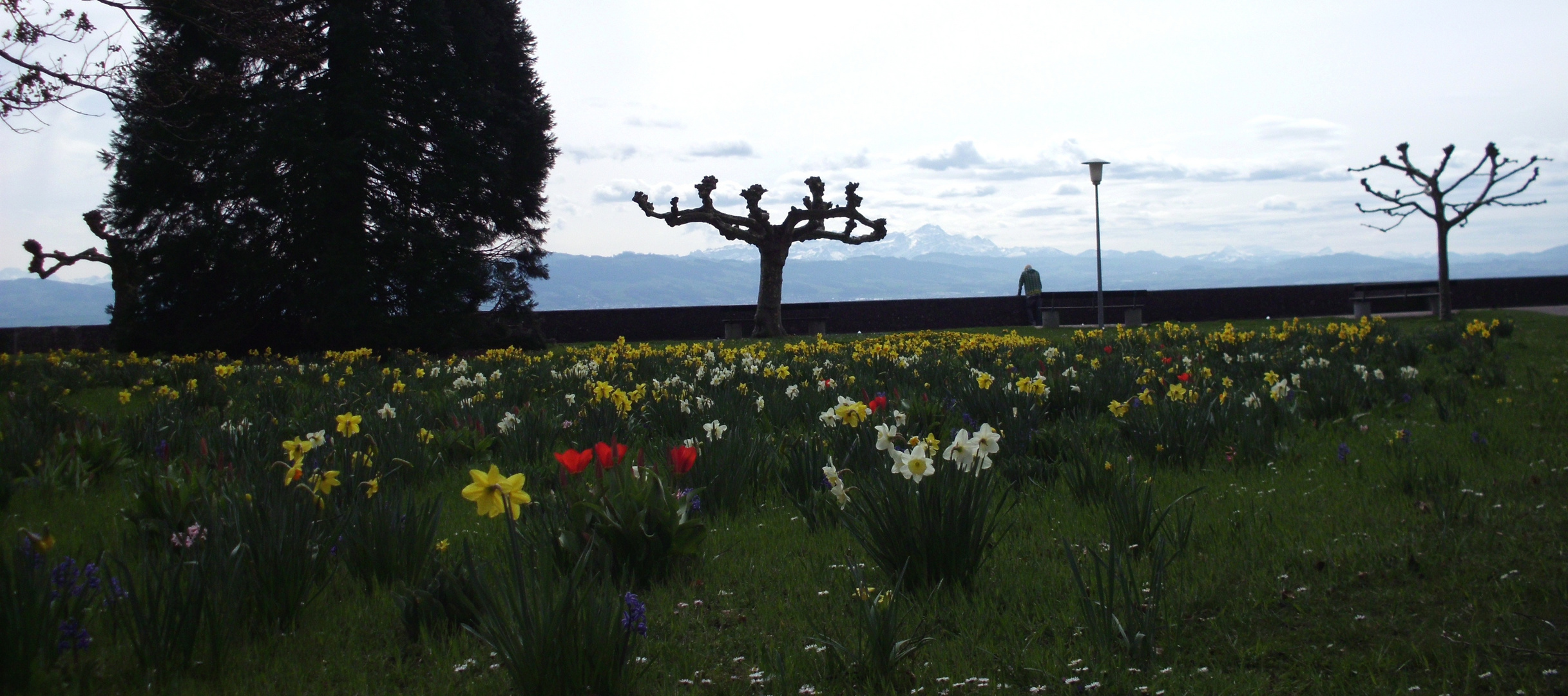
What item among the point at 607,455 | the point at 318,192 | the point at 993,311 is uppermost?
the point at 318,192

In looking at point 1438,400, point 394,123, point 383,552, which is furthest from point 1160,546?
point 394,123

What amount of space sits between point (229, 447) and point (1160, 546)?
159 inches

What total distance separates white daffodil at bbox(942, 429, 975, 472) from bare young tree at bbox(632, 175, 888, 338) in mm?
18331

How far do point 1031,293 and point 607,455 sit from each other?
24.4m

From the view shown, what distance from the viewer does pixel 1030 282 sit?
26672 mm

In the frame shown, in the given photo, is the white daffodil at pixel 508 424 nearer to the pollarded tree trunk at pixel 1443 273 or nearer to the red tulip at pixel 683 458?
the red tulip at pixel 683 458

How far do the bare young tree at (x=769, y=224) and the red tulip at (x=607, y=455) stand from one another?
17.7 meters

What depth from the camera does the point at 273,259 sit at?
1583cm

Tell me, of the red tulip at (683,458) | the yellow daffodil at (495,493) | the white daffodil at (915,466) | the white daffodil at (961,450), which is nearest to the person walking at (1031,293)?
the red tulip at (683,458)

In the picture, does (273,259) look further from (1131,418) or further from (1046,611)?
(1046,611)

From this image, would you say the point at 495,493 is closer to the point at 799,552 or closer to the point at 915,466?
the point at 915,466

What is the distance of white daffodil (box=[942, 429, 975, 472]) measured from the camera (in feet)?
8.73

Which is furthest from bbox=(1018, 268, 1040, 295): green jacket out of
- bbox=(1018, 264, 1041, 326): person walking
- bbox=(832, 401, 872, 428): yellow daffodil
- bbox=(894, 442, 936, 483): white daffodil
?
bbox=(894, 442, 936, 483): white daffodil

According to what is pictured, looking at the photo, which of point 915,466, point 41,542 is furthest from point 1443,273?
point 41,542
